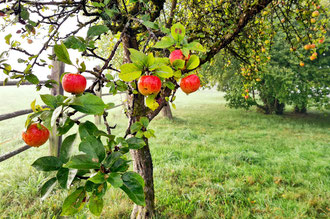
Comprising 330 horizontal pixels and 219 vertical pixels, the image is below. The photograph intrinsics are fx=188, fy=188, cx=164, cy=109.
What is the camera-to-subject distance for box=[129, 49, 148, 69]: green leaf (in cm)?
67

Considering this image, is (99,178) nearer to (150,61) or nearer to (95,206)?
(95,206)

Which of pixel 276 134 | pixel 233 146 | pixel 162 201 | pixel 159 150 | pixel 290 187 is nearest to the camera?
pixel 162 201

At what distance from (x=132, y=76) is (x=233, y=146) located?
16.2ft

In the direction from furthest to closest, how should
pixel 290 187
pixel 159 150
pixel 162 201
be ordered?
pixel 159 150 < pixel 290 187 < pixel 162 201

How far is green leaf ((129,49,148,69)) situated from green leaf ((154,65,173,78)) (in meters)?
0.06

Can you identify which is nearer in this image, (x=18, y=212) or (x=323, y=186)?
(x=18, y=212)

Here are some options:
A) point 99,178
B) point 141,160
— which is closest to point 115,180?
point 99,178

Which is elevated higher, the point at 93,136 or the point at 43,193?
the point at 93,136

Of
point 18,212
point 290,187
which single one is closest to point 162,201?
point 18,212

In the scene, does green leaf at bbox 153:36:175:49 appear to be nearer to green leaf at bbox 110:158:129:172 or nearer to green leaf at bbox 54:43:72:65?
green leaf at bbox 54:43:72:65

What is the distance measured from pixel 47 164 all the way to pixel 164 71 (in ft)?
1.79

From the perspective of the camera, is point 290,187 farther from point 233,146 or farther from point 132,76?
point 132,76

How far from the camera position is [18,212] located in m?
2.45

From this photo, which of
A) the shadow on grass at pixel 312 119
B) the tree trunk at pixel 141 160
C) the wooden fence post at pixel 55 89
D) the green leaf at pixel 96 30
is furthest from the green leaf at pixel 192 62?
the shadow on grass at pixel 312 119
